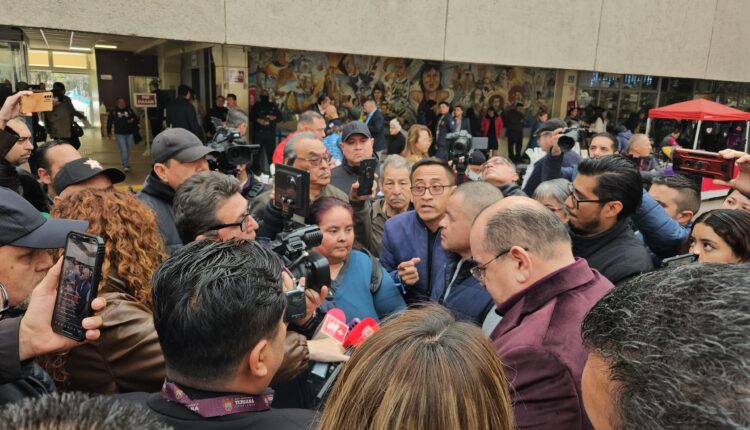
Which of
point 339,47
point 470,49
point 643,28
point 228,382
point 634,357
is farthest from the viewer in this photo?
point 643,28

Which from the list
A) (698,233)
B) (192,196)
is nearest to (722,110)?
(698,233)

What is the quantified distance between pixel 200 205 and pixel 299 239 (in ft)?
1.87

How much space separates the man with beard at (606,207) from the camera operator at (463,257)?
514mm

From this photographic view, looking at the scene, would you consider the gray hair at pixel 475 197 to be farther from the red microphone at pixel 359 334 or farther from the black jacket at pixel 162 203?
the black jacket at pixel 162 203

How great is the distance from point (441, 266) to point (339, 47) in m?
7.84

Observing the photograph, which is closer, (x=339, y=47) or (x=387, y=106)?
(x=339, y=47)

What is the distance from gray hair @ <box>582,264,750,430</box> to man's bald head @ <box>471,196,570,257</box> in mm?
1049

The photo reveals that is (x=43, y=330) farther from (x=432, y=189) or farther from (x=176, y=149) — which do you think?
(x=432, y=189)

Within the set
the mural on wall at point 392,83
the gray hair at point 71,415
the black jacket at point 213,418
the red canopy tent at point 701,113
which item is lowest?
the black jacket at point 213,418

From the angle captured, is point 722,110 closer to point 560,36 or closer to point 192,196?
point 560,36

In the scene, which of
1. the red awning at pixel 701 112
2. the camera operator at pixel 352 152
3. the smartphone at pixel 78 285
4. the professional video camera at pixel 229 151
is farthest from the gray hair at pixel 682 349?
the red awning at pixel 701 112

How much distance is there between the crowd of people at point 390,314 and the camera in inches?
30.5

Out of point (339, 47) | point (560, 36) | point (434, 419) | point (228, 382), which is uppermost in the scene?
point (560, 36)

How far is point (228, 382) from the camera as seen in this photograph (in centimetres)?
131
